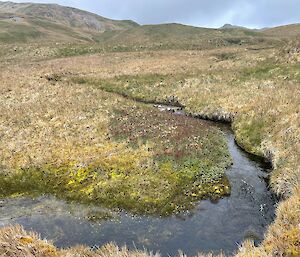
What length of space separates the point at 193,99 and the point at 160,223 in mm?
24930

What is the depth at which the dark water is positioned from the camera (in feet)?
54.2

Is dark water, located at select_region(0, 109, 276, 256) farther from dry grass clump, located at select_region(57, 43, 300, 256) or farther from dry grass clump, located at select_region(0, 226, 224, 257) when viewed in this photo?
dry grass clump, located at select_region(0, 226, 224, 257)

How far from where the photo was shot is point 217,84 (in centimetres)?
4656

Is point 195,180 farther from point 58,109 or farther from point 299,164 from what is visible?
point 58,109

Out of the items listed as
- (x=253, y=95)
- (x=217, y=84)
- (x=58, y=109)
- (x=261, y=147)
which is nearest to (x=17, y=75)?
(x=58, y=109)

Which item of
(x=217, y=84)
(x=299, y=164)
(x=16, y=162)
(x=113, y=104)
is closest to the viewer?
(x=299, y=164)

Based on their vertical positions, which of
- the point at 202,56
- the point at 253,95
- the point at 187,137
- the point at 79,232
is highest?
the point at 202,56

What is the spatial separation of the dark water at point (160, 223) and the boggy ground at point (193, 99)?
5.53ft

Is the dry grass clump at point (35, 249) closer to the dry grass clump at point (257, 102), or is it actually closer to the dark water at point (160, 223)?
the dark water at point (160, 223)

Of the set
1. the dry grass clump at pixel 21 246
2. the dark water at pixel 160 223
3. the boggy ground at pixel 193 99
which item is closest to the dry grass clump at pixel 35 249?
the dry grass clump at pixel 21 246

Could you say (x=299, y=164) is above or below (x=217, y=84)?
below

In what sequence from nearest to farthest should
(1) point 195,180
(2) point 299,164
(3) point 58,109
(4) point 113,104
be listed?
(2) point 299,164, (1) point 195,180, (3) point 58,109, (4) point 113,104

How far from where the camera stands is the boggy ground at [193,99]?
21.2 metres

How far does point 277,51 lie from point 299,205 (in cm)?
4872
